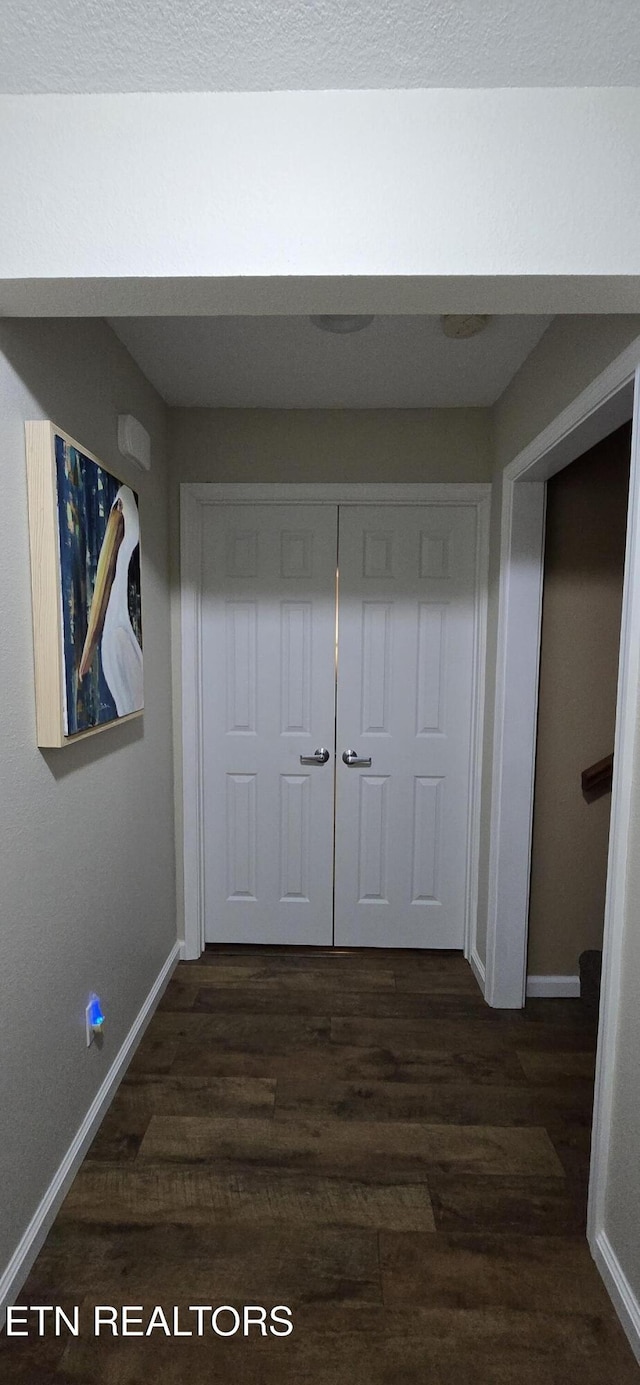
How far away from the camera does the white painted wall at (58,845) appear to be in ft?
4.03

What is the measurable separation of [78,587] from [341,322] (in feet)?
3.41

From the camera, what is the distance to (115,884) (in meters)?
1.84

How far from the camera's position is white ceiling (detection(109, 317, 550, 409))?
5.76 ft

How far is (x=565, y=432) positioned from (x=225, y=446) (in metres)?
1.36

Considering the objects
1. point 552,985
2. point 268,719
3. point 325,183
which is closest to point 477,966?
point 552,985

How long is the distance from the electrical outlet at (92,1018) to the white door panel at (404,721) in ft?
3.90

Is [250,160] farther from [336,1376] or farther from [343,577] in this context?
[336,1376]

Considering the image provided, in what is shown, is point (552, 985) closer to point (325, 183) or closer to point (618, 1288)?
point (618, 1288)

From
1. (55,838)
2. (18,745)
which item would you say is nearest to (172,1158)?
(55,838)

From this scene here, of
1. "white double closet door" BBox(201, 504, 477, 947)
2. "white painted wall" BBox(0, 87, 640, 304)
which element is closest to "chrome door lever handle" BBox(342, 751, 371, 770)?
"white double closet door" BBox(201, 504, 477, 947)

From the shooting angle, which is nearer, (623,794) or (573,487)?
(623,794)

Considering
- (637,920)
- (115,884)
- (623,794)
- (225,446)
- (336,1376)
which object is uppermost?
(225,446)

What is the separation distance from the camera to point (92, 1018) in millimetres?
1630

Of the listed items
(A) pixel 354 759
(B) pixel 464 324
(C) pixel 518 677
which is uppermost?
(B) pixel 464 324
